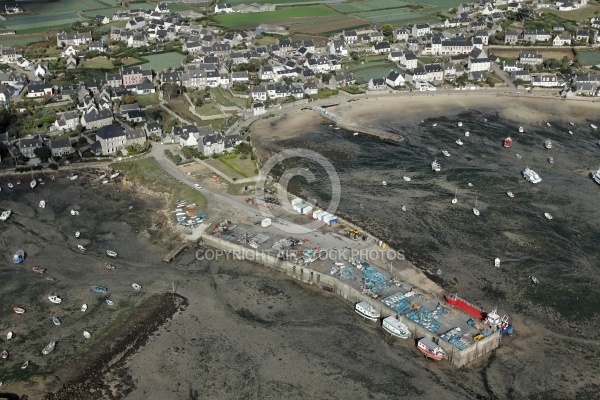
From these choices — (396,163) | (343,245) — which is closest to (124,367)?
(343,245)

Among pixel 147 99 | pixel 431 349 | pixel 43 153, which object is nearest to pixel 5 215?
pixel 43 153

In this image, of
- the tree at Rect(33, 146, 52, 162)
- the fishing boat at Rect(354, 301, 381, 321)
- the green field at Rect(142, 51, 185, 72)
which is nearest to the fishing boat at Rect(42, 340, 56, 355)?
the fishing boat at Rect(354, 301, 381, 321)

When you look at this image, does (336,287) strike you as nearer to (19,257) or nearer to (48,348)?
(48,348)

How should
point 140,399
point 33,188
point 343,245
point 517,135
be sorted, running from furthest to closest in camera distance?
point 517,135
point 33,188
point 343,245
point 140,399

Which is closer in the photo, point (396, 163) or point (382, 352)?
point (382, 352)

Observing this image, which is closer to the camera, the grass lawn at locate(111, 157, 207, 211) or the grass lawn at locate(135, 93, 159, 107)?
the grass lawn at locate(111, 157, 207, 211)

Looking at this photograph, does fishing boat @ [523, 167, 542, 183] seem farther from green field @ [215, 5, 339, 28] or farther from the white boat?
green field @ [215, 5, 339, 28]

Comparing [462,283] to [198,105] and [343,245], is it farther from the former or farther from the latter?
[198,105]
